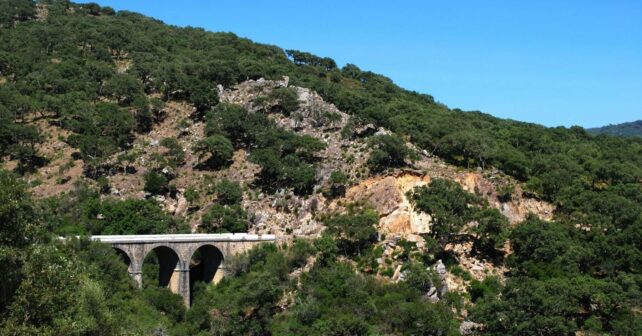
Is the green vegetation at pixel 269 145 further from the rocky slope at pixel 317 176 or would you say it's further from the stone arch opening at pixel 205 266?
the stone arch opening at pixel 205 266

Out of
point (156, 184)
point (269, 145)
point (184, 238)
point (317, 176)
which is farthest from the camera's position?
point (269, 145)

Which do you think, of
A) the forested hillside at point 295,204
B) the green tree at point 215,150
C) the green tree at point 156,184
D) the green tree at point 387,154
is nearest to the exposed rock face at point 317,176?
the forested hillside at point 295,204

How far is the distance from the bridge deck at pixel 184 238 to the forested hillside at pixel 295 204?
2092 mm

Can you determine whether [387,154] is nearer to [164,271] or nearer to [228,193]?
[228,193]

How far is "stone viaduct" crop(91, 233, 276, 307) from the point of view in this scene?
198ft

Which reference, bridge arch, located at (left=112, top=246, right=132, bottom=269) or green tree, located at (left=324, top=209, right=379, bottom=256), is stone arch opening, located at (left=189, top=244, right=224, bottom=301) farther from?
green tree, located at (left=324, top=209, right=379, bottom=256)

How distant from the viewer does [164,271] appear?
65.3 metres

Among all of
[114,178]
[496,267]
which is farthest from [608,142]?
[114,178]

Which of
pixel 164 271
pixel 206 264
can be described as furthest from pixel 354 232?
pixel 164 271

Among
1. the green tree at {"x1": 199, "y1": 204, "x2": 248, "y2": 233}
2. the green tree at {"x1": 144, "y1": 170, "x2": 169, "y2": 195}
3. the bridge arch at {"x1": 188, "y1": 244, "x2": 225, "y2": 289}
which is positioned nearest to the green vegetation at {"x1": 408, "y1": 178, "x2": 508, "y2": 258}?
the green tree at {"x1": 199, "y1": 204, "x2": 248, "y2": 233}

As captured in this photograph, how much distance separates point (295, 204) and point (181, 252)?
48.4ft

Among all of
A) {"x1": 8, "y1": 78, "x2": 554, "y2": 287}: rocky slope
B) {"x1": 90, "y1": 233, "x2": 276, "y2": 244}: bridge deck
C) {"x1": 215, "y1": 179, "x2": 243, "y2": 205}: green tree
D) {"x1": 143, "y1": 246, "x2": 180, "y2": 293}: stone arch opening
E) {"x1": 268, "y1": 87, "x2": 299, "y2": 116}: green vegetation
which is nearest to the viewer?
{"x1": 90, "y1": 233, "x2": 276, "y2": 244}: bridge deck

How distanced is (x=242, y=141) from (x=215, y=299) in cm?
3049

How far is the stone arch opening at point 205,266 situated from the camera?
66188 millimetres
